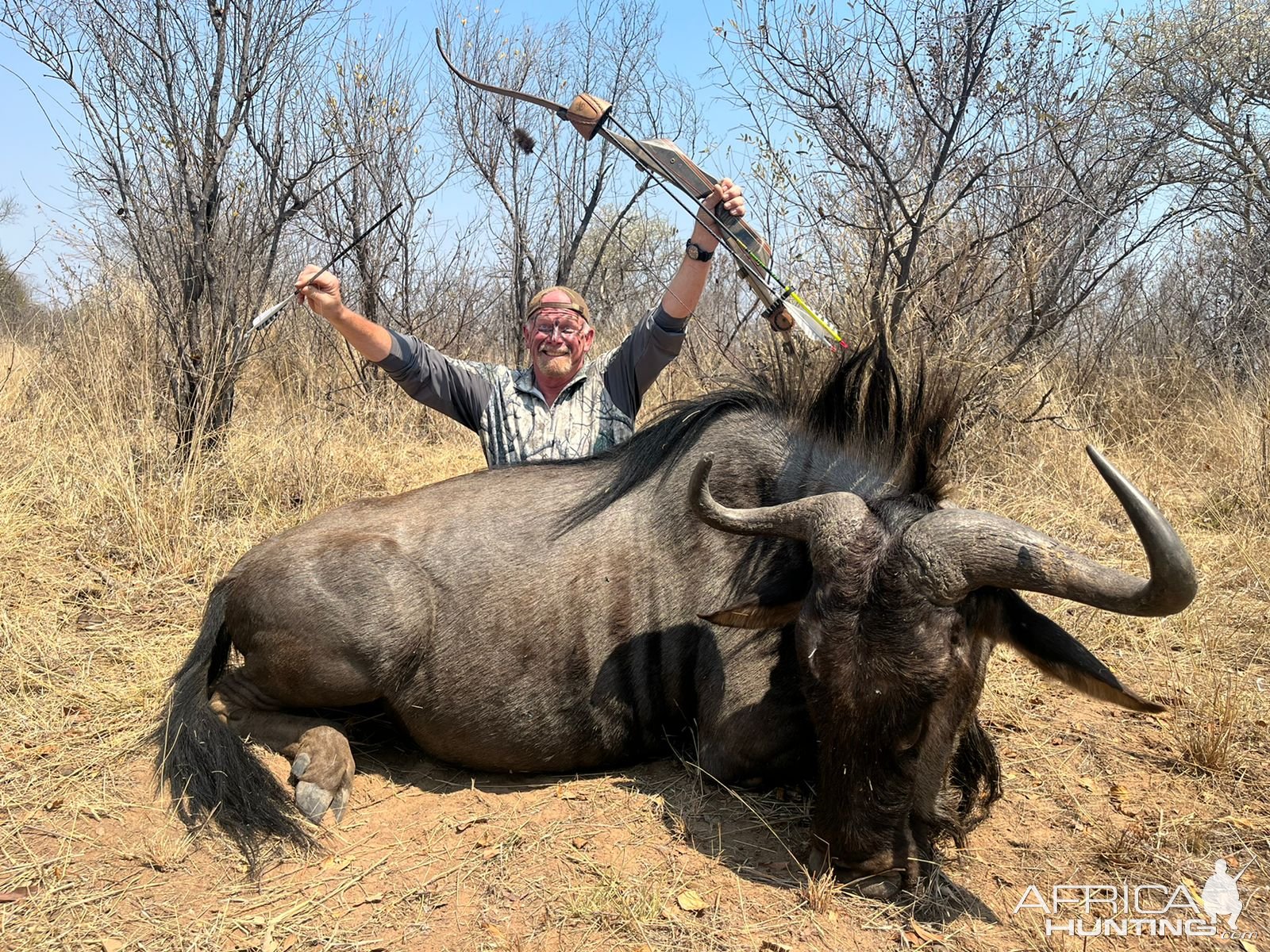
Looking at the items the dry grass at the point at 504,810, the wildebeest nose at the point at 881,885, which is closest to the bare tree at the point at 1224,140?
the dry grass at the point at 504,810

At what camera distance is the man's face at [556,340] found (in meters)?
5.31

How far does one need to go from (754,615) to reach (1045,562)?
110 centimetres

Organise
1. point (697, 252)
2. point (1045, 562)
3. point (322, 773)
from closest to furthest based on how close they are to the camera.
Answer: point (1045, 562) < point (322, 773) < point (697, 252)

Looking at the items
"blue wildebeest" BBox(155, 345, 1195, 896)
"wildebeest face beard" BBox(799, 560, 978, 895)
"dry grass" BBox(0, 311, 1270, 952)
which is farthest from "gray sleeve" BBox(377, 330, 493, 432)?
"wildebeest face beard" BBox(799, 560, 978, 895)

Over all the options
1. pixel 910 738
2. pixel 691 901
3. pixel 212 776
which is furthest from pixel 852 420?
pixel 212 776

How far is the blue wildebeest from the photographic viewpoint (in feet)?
9.66

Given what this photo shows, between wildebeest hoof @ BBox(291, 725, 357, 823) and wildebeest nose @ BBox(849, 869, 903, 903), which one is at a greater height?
wildebeest nose @ BBox(849, 869, 903, 903)

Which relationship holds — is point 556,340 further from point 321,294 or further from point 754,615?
point 754,615

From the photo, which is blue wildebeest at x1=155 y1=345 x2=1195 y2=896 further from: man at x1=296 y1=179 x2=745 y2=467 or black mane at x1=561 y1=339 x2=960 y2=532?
man at x1=296 y1=179 x2=745 y2=467

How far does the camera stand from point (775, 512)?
10.8 feet

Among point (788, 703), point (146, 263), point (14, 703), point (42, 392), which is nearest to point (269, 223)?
point (146, 263)

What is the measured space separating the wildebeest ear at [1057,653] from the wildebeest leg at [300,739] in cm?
271

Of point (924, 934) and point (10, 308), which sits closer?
point (924, 934)

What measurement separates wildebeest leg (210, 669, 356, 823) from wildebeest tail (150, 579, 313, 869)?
0.12 meters
